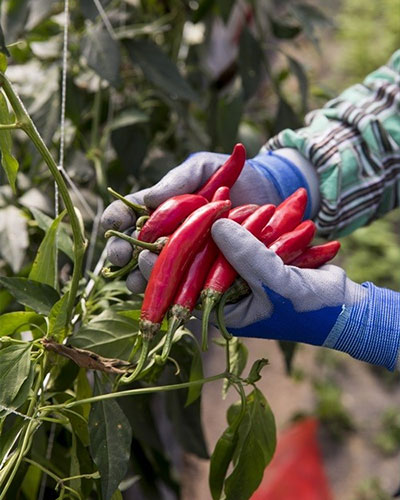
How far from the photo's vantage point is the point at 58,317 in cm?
73

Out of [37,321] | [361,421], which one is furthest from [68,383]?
[361,421]

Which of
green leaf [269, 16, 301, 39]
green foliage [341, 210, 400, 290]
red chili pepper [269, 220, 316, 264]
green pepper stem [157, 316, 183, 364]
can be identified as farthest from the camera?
green foliage [341, 210, 400, 290]

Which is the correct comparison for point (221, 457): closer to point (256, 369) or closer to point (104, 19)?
point (256, 369)

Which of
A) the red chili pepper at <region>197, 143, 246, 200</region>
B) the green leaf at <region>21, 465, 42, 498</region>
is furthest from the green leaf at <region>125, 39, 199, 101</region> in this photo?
the green leaf at <region>21, 465, 42, 498</region>

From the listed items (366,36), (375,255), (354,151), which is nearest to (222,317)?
(354,151)

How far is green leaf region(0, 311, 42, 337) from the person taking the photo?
0.74m

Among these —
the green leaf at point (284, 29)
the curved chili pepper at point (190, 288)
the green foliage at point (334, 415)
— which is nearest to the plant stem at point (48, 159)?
the curved chili pepper at point (190, 288)

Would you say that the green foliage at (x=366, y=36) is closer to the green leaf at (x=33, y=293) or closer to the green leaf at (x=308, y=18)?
the green leaf at (x=308, y=18)

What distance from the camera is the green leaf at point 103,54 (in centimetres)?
112

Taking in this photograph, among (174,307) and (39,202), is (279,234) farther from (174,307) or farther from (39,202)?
(39,202)

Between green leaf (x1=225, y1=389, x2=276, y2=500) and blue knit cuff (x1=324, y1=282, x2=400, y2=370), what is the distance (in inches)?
3.9

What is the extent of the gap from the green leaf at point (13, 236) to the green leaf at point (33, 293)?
0.20m

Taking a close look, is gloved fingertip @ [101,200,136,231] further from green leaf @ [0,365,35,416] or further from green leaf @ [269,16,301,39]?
green leaf @ [269,16,301,39]

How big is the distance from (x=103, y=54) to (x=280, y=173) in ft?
1.11
